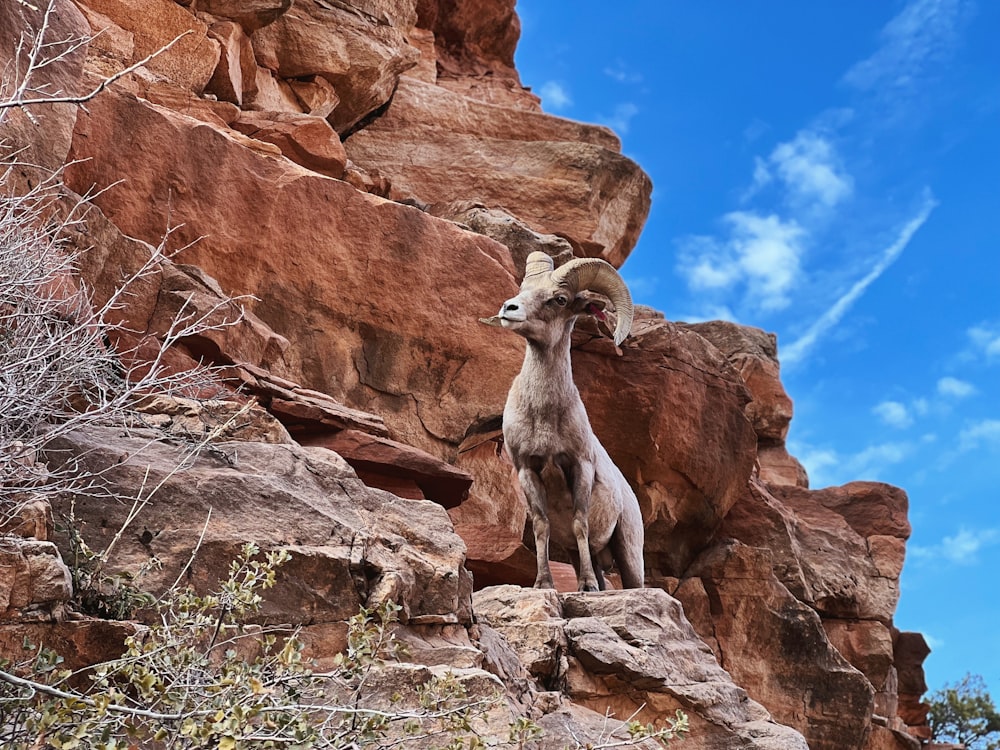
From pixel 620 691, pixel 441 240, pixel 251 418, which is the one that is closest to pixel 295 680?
pixel 251 418

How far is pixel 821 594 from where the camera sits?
50.2 feet

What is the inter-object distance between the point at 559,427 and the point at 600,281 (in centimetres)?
126

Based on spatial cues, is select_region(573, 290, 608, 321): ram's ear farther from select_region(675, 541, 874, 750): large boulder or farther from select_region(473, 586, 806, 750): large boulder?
select_region(675, 541, 874, 750): large boulder

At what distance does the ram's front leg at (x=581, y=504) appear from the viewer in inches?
304

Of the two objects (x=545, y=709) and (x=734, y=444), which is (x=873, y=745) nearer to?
(x=734, y=444)

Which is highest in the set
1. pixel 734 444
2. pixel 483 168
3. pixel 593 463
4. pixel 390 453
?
pixel 483 168

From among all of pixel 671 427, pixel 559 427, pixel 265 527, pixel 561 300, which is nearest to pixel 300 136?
pixel 561 300

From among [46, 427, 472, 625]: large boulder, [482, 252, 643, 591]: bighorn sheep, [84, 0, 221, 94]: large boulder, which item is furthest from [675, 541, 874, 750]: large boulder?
[84, 0, 221, 94]: large boulder

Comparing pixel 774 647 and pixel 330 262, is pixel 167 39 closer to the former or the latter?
pixel 330 262

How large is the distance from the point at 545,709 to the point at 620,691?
79 centimetres

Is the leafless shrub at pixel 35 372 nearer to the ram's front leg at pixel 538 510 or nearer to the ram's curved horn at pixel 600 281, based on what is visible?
the ram's front leg at pixel 538 510

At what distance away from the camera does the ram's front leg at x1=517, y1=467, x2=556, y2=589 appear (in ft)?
24.7

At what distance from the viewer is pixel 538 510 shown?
25.5 feet

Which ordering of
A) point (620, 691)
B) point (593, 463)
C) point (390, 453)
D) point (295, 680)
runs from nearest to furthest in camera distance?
point (295, 680), point (620, 691), point (390, 453), point (593, 463)
